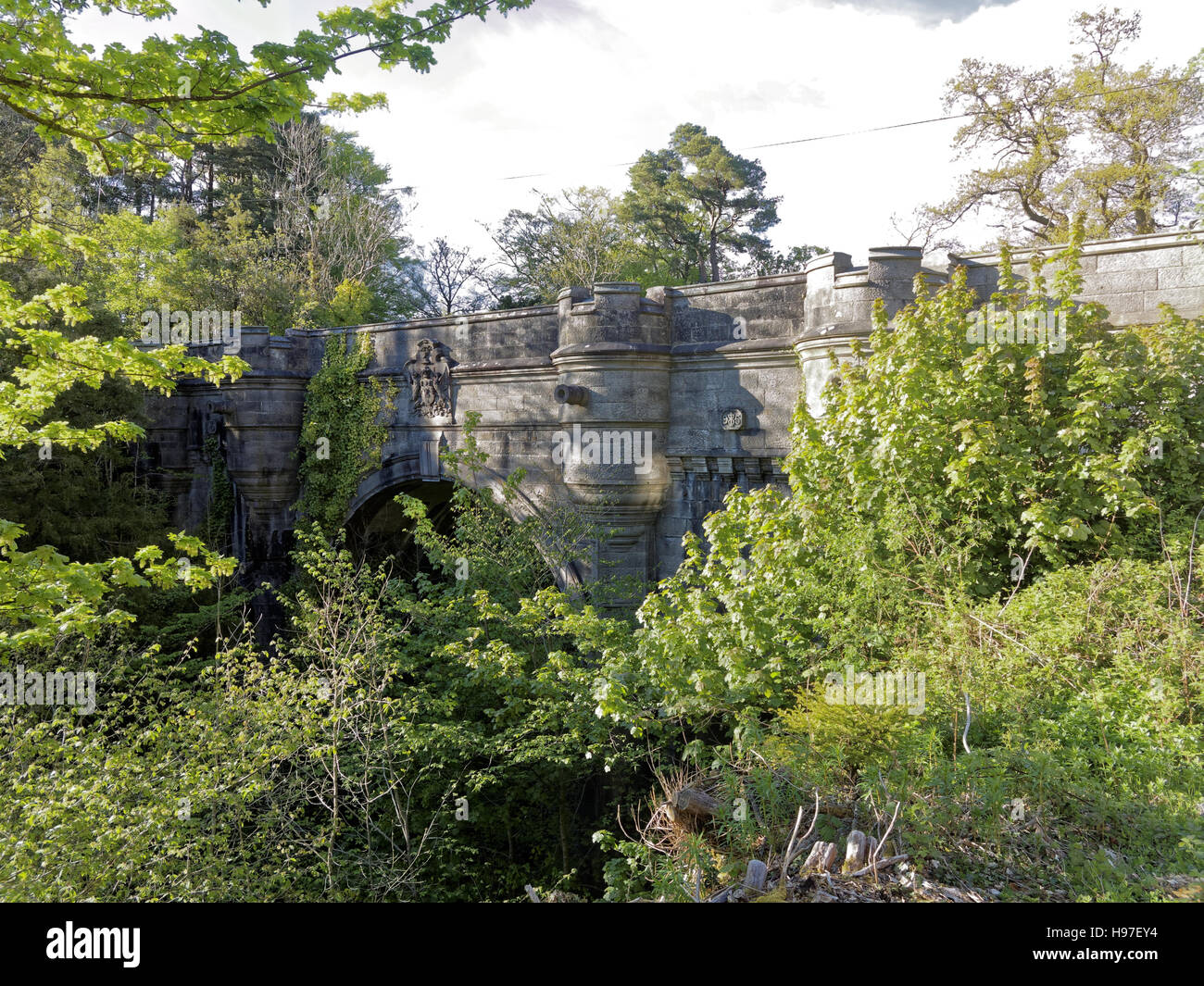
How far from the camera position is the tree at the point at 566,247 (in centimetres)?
2438

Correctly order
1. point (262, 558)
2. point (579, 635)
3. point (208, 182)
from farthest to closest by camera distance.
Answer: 1. point (208, 182)
2. point (262, 558)
3. point (579, 635)

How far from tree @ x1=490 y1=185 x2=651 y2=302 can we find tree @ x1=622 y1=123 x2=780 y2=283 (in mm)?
872

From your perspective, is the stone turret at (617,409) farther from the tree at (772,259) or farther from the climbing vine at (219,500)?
the tree at (772,259)

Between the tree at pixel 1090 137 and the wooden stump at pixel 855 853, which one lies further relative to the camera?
the tree at pixel 1090 137

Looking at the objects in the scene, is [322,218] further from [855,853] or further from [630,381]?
[855,853]

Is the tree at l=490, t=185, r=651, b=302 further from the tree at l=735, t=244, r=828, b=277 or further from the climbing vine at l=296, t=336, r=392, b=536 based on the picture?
the climbing vine at l=296, t=336, r=392, b=536

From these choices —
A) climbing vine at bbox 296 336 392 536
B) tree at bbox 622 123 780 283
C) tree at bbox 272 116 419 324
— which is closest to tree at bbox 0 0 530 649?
climbing vine at bbox 296 336 392 536

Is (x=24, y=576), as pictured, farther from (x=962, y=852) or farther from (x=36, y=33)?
(x=962, y=852)

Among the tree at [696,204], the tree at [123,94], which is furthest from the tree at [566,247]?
the tree at [123,94]

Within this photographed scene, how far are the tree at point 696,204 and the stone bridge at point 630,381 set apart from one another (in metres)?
14.8

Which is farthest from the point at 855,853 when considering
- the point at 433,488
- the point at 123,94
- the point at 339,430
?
the point at 339,430

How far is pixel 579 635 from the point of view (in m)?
7.22
